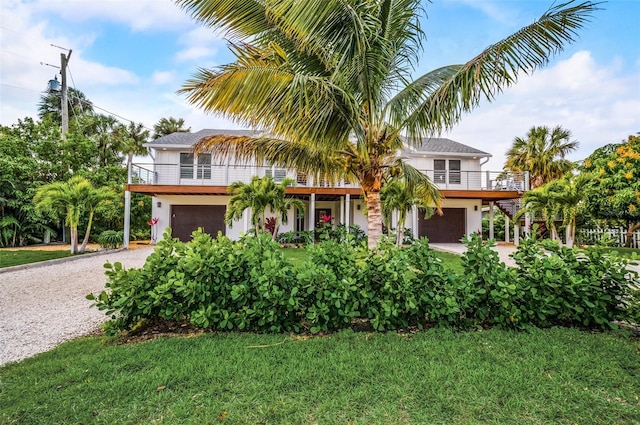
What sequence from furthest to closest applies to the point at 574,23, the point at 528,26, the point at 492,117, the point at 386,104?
the point at 492,117 < the point at 386,104 < the point at 528,26 < the point at 574,23

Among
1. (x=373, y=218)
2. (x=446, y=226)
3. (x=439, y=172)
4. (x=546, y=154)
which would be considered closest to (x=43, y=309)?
(x=373, y=218)

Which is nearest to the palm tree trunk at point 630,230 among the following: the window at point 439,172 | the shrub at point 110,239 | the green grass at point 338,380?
the window at point 439,172

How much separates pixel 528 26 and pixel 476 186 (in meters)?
14.3

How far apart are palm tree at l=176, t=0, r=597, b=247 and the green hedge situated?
2377mm

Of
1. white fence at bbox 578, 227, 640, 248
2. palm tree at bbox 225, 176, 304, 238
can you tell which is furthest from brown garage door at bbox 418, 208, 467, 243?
palm tree at bbox 225, 176, 304, 238

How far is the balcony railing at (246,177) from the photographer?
1578 centimetres

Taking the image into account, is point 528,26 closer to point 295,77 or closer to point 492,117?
point 295,77

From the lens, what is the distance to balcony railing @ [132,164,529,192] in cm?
1578

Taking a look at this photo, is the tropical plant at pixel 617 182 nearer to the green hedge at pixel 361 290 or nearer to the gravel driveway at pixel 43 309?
the green hedge at pixel 361 290

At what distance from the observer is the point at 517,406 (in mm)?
2146

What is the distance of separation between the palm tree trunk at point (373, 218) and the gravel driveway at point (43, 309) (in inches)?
180

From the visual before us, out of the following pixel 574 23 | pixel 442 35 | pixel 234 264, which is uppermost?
pixel 442 35

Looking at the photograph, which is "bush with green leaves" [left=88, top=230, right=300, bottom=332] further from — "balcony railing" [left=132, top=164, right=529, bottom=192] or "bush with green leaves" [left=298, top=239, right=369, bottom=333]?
"balcony railing" [left=132, top=164, right=529, bottom=192]


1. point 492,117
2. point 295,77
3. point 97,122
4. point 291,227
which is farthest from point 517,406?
point 97,122
